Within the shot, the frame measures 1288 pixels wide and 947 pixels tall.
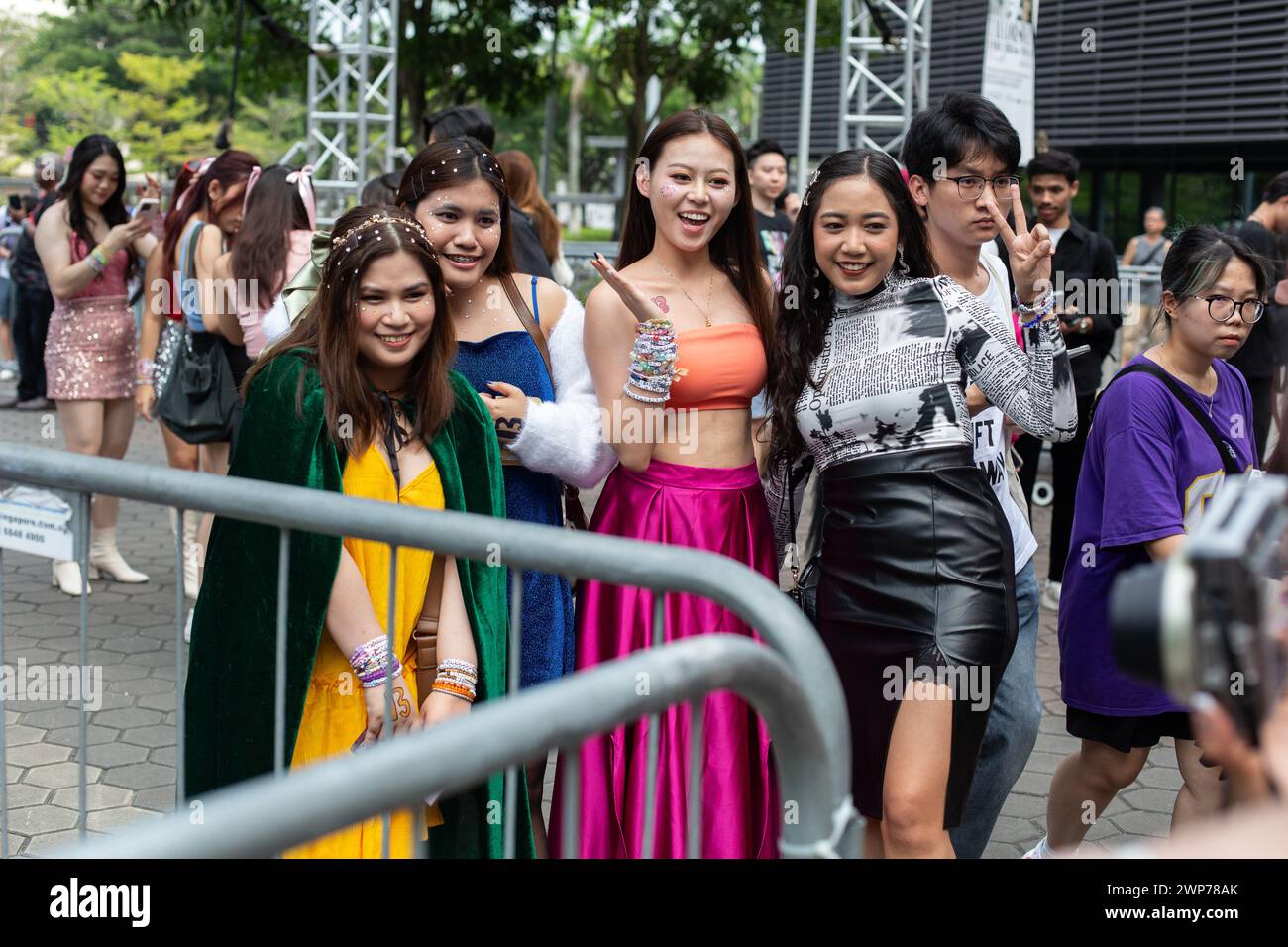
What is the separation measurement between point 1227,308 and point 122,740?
3770 millimetres

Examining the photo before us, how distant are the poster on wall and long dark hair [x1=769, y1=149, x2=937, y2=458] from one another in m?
5.28

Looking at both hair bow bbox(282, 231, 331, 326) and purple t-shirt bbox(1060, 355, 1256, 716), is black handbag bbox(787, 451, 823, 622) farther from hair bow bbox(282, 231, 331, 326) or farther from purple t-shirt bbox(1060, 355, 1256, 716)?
hair bow bbox(282, 231, 331, 326)

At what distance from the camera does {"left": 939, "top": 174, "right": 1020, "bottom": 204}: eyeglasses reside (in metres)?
3.45

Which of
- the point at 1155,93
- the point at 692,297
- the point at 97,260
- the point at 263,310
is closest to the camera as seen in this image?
the point at 692,297

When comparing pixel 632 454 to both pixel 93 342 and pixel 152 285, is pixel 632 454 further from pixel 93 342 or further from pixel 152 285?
pixel 93 342

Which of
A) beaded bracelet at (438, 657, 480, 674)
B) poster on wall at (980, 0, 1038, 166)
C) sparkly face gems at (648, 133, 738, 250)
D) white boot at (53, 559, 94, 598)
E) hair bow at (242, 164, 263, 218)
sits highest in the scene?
poster on wall at (980, 0, 1038, 166)

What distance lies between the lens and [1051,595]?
22.4ft

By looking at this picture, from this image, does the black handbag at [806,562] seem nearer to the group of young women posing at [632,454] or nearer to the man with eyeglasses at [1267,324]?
the group of young women posing at [632,454]

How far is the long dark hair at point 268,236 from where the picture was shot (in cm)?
538

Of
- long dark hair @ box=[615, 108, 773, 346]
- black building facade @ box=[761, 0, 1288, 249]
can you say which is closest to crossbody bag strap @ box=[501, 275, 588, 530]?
long dark hair @ box=[615, 108, 773, 346]

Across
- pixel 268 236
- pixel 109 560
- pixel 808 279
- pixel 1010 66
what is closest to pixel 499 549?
pixel 808 279

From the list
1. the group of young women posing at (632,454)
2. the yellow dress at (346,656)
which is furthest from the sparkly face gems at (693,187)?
the yellow dress at (346,656)

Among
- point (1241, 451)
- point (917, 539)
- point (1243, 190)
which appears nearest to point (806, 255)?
point (917, 539)

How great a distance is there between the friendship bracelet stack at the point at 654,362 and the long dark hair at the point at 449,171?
522 mm
